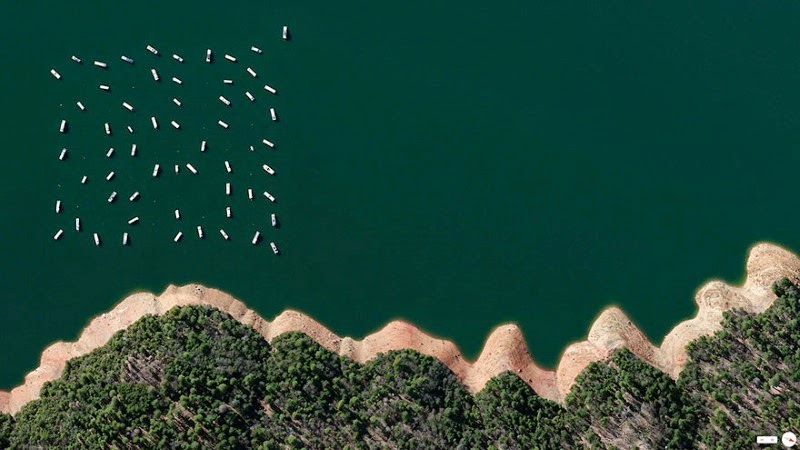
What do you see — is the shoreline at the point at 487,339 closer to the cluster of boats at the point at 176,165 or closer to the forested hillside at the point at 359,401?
the forested hillside at the point at 359,401

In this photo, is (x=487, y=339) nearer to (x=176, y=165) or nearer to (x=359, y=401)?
(x=359, y=401)

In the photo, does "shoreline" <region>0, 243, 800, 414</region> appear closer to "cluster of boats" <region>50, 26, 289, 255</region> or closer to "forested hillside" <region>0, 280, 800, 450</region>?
"forested hillside" <region>0, 280, 800, 450</region>

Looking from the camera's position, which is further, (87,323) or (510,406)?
(87,323)

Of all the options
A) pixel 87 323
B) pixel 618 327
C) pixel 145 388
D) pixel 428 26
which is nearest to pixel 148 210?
pixel 87 323

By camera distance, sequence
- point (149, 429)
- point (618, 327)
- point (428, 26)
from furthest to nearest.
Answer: point (428, 26)
point (618, 327)
point (149, 429)

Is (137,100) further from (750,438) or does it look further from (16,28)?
(750,438)

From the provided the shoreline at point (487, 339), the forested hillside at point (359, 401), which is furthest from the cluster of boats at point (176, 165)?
the forested hillside at point (359, 401)

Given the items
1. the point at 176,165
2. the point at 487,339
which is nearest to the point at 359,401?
the point at 487,339
